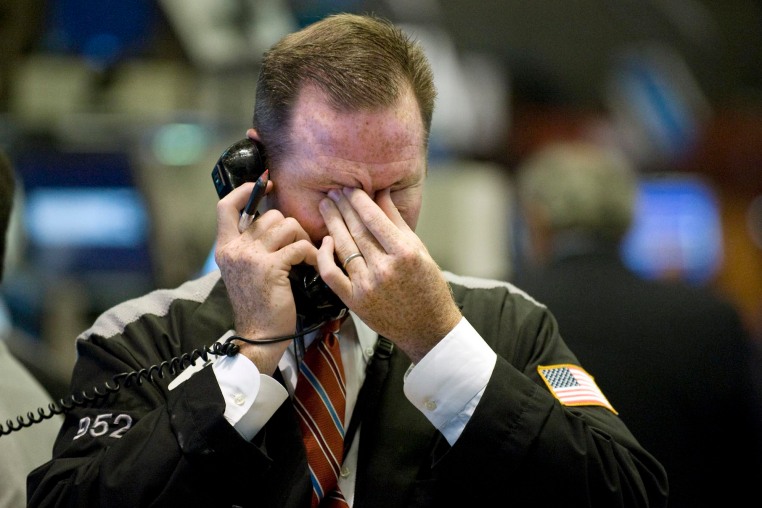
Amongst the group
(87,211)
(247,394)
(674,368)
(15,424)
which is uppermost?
(247,394)

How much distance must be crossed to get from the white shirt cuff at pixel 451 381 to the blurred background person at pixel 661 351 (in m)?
1.10

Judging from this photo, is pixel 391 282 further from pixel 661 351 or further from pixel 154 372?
pixel 661 351

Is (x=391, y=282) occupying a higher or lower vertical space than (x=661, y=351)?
higher

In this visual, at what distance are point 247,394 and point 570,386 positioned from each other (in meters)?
0.55

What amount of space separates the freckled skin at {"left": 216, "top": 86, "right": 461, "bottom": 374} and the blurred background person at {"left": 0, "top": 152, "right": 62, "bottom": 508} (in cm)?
66

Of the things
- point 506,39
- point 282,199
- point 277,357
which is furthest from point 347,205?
point 506,39

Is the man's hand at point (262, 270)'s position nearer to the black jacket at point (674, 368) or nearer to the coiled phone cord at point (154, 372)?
the coiled phone cord at point (154, 372)

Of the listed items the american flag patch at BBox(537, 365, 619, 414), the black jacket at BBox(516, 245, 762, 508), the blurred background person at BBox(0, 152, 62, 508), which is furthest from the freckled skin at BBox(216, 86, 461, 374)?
the black jacket at BBox(516, 245, 762, 508)

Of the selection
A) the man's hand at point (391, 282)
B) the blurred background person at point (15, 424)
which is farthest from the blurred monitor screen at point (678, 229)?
the man's hand at point (391, 282)

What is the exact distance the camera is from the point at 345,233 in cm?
158

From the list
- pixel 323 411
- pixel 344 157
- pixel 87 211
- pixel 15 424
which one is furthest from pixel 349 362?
pixel 87 211

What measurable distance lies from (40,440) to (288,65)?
97cm

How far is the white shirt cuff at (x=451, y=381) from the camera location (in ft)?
4.84

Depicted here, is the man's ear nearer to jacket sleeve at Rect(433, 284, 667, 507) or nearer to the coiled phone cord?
the coiled phone cord
